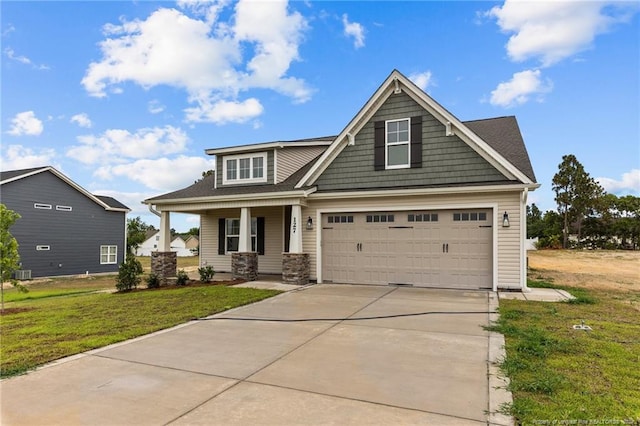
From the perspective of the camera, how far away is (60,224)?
72.1 ft

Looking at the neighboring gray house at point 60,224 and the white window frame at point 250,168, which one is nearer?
the white window frame at point 250,168

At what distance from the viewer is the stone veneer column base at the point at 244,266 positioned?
13.2 m

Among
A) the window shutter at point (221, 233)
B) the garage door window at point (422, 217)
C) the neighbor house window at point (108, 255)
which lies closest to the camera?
the garage door window at point (422, 217)

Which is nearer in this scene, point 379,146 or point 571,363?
point 571,363

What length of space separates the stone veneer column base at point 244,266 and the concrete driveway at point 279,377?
5.98 m

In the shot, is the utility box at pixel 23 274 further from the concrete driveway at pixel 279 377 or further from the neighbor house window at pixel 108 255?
the concrete driveway at pixel 279 377

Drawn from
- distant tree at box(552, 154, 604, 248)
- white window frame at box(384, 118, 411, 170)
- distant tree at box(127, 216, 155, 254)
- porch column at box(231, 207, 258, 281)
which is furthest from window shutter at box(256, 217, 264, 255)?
distant tree at box(552, 154, 604, 248)

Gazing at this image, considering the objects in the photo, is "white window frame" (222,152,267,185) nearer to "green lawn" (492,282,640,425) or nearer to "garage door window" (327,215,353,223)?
"garage door window" (327,215,353,223)

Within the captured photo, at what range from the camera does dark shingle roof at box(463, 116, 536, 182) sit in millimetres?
10870

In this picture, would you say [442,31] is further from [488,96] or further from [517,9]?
[488,96]

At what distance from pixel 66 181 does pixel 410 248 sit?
21.2 m

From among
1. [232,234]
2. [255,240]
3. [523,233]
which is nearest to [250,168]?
[255,240]

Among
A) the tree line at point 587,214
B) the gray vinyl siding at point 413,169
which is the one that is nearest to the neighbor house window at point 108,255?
the gray vinyl siding at point 413,169

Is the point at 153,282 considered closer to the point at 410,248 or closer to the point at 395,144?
the point at 410,248
